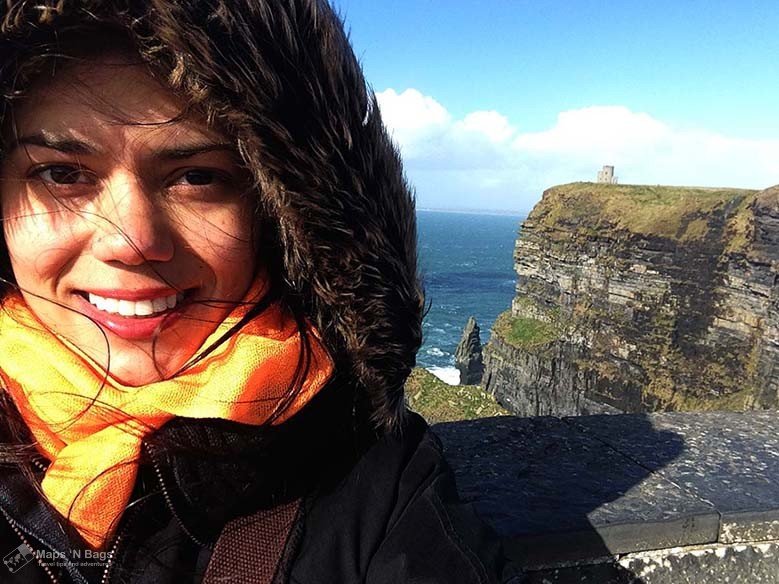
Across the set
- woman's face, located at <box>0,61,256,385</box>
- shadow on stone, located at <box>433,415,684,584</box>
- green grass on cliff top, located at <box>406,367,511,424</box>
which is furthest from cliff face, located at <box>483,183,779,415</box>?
woman's face, located at <box>0,61,256,385</box>

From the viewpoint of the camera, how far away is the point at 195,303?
4.70 ft

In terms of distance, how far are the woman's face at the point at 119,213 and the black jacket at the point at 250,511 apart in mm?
265

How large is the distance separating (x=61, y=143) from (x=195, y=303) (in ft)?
1.42

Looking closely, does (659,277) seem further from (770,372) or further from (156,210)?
(156,210)

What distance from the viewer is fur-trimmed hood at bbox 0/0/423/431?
1245 mm

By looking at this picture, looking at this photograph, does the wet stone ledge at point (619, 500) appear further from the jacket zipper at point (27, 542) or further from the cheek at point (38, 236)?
the cheek at point (38, 236)

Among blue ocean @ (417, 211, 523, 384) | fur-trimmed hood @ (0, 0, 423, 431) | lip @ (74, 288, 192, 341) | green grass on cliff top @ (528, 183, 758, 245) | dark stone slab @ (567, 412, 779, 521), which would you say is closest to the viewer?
fur-trimmed hood @ (0, 0, 423, 431)

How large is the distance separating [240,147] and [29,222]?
0.47 m

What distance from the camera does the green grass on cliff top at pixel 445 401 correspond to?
30188 millimetres

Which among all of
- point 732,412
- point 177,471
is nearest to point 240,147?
point 177,471

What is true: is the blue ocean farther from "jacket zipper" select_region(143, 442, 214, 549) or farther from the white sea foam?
"jacket zipper" select_region(143, 442, 214, 549)

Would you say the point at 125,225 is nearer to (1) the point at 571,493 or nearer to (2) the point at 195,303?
(2) the point at 195,303

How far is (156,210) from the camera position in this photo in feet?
4.38

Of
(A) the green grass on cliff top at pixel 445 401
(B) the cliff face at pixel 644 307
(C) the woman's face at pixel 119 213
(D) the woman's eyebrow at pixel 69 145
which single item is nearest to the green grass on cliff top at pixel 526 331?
(B) the cliff face at pixel 644 307
